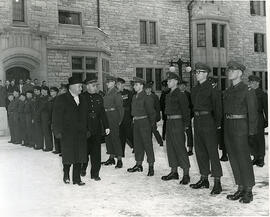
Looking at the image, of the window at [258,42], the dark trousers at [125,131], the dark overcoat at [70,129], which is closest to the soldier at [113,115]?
the dark trousers at [125,131]

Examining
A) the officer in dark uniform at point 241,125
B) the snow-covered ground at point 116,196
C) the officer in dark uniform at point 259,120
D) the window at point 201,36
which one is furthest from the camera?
the window at point 201,36

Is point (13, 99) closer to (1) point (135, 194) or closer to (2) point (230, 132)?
(1) point (135, 194)

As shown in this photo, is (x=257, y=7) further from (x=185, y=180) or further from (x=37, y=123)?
(x=185, y=180)

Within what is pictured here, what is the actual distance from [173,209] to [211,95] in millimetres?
1886

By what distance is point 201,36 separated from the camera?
2356cm

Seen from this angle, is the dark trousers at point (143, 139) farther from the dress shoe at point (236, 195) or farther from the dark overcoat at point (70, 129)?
the dress shoe at point (236, 195)

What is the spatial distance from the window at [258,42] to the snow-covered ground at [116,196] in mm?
19224

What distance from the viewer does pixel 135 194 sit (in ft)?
19.6

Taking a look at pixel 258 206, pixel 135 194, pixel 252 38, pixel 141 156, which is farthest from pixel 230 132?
pixel 252 38

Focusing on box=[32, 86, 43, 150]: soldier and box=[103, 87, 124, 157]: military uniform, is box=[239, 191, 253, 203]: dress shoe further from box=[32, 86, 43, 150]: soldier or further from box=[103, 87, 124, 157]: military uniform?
box=[32, 86, 43, 150]: soldier

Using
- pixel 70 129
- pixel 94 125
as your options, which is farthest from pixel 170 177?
pixel 70 129

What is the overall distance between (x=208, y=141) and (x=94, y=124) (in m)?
2.21

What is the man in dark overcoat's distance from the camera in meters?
6.79

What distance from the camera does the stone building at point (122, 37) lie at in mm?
16844
